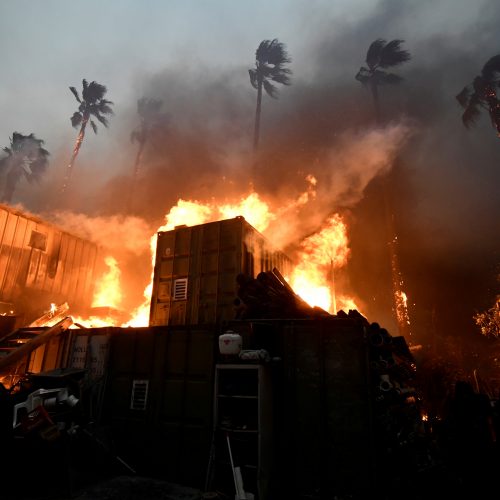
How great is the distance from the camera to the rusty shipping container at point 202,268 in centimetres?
1128

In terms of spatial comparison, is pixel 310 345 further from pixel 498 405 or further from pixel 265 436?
pixel 498 405

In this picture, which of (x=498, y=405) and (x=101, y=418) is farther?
(x=101, y=418)

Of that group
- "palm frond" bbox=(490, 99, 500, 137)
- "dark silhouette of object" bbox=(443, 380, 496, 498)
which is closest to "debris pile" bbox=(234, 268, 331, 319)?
"dark silhouette of object" bbox=(443, 380, 496, 498)

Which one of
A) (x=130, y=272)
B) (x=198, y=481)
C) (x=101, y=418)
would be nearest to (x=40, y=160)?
(x=130, y=272)

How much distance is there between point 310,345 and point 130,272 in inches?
825

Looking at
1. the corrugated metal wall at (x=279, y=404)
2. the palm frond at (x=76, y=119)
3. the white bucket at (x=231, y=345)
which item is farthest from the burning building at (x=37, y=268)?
the palm frond at (x=76, y=119)

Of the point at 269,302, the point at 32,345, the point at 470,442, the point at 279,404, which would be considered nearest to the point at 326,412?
the point at 279,404

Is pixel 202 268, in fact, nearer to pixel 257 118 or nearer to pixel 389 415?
pixel 389 415

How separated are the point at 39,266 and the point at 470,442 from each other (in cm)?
1900

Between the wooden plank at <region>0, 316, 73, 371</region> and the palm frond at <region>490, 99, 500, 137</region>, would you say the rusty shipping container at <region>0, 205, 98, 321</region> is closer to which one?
the wooden plank at <region>0, 316, 73, 371</region>

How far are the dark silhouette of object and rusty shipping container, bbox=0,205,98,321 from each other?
56.4 feet

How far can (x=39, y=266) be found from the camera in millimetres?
16844

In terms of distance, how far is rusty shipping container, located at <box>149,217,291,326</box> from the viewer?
37.0ft

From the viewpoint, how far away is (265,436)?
20.1ft
